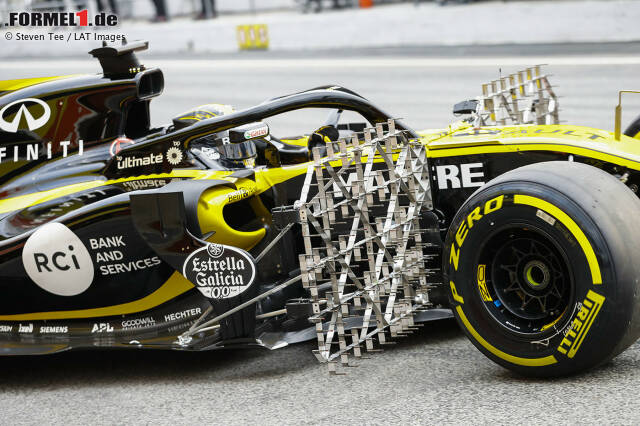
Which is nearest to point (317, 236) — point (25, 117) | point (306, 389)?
point (306, 389)

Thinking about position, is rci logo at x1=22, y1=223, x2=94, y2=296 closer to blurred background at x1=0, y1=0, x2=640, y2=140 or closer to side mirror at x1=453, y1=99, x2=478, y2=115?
side mirror at x1=453, y1=99, x2=478, y2=115

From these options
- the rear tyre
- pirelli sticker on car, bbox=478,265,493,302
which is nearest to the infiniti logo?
pirelli sticker on car, bbox=478,265,493,302

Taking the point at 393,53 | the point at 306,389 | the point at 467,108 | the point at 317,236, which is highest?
the point at 393,53

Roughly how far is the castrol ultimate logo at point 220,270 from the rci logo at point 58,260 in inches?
26.0

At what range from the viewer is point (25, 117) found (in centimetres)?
567

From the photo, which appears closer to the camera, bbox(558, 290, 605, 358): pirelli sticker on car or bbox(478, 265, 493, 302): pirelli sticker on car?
bbox(558, 290, 605, 358): pirelli sticker on car

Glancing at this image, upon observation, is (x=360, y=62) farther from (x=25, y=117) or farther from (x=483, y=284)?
(x=483, y=284)

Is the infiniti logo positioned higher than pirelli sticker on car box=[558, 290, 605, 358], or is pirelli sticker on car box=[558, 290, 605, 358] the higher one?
the infiniti logo

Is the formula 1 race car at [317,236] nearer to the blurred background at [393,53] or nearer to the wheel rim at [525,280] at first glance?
the wheel rim at [525,280]

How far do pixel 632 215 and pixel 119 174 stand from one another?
9.50 feet

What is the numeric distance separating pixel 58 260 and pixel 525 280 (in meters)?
2.45

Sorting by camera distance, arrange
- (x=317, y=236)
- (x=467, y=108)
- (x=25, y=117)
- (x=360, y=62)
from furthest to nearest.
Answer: (x=360, y=62) < (x=467, y=108) < (x=25, y=117) < (x=317, y=236)

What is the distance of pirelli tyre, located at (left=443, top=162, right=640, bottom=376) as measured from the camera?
11.8ft

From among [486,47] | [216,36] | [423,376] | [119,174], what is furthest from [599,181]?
[216,36]
